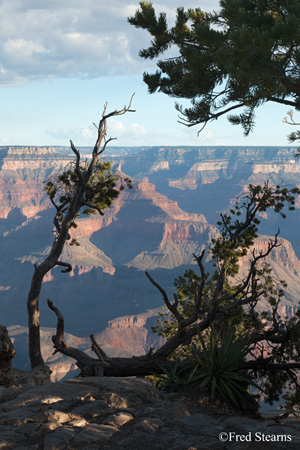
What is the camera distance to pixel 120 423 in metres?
6.49

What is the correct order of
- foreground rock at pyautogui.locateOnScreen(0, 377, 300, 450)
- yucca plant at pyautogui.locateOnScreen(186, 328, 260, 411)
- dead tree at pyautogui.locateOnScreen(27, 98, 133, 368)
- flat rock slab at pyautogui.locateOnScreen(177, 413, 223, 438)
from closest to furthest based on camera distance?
foreground rock at pyautogui.locateOnScreen(0, 377, 300, 450) < flat rock slab at pyautogui.locateOnScreen(177, 413, 223, 438) < yucca plant at pyautogui.locateOnScreen(186, 328, 260, 411) < dead tree at pyautogui.locateOnScreen(27, 98, 133, 368)

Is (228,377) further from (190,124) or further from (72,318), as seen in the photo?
(72,318)

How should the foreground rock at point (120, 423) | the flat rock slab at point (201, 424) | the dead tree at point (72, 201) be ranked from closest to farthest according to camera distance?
the foreground rock at point (120, 423) → the flat rock slab at point (201, 424) → the dead tree at point (72, 201)

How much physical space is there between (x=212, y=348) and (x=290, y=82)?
5.37 m

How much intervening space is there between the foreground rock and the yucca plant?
1.51 ft

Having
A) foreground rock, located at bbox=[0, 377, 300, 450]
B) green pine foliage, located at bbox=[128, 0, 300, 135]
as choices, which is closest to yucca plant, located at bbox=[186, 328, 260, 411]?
foreground rock, located at bbox=[0, 377, 300, 450]

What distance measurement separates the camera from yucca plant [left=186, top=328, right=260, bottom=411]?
7867 mm

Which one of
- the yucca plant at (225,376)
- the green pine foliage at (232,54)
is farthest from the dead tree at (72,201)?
the yucca plant at (225,376)

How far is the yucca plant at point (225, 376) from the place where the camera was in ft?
25.8

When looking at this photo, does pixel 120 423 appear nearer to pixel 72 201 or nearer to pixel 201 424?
pixel 201 424

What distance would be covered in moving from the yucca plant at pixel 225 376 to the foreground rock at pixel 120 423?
0.46 meters

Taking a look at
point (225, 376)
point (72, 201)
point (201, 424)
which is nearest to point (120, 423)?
point (201, 424)

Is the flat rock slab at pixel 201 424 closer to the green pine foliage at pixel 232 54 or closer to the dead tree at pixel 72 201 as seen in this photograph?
the green pine foliage at pixel 232 54

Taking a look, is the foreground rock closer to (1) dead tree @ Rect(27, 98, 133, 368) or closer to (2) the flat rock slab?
(2) the flat rock slab
